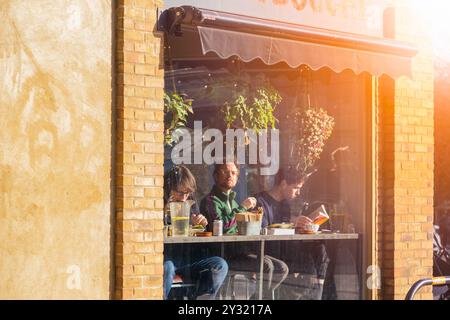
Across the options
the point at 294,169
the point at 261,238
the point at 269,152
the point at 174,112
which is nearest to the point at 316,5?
the point at 269,152

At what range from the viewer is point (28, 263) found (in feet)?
21.9

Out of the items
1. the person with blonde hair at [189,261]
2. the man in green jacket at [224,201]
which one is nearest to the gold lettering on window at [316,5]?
the man in green jacket at [224,201]

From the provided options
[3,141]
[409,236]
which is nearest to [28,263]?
[3,141]

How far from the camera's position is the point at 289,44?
783 centimetres

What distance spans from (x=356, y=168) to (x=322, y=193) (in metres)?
0.43

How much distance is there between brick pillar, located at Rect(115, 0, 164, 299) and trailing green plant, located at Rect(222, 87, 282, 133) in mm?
905

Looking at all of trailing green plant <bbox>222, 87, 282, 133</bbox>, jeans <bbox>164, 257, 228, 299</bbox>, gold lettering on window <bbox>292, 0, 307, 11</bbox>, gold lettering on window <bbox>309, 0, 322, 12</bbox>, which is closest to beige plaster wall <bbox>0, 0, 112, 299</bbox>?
jeans <bbox>164, 257, 228, 299</bbox>

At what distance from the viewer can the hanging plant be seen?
8570mm

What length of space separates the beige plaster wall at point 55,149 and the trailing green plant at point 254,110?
1.39 metres

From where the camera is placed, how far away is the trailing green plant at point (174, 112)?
7727 mm

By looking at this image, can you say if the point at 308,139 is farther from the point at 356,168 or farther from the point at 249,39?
the point at 249,39

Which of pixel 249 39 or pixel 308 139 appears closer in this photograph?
pixel 249 39

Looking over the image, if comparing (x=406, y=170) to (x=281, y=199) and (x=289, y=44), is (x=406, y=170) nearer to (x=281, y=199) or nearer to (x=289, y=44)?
(x=281, y=199)

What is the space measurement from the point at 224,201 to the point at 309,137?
1084 millimetres
